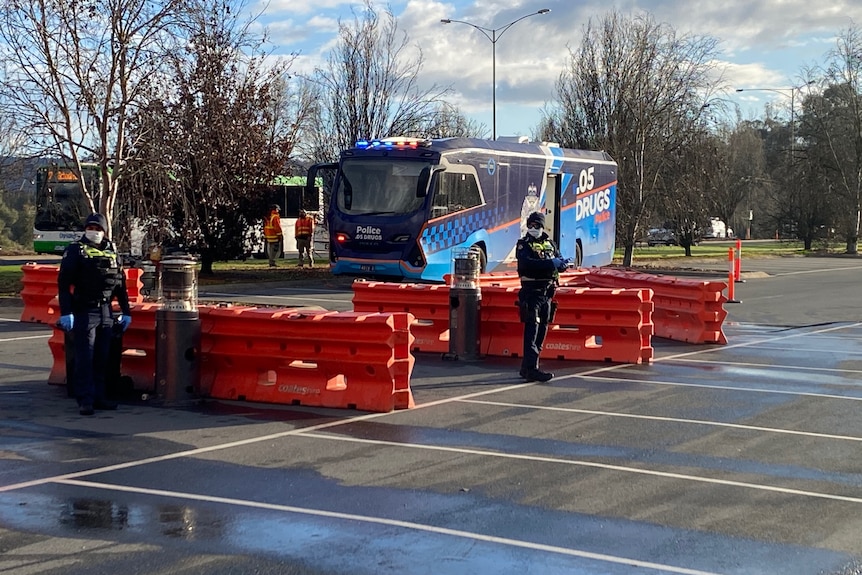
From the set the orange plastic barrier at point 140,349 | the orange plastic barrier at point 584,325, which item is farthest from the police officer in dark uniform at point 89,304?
the orange plastic barrier at point 584,325

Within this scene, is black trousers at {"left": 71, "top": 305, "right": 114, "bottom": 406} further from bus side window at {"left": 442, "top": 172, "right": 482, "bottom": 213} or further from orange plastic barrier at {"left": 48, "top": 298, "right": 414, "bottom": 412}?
bus side window at {"left": 442, "top": 172, "right": 482, "bottom": 213}

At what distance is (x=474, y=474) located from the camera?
699 cm

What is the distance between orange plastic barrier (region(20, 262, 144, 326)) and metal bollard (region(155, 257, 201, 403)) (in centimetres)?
741

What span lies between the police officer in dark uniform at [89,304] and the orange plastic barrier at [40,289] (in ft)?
24.7

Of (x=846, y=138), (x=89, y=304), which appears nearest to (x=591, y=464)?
(x=89, y=304)

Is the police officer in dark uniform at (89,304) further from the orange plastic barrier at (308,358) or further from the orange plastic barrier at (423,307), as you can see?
the orange plastic barrier at (423,307)

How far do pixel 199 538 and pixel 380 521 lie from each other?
42.2 inches

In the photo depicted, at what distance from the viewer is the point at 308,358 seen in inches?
376

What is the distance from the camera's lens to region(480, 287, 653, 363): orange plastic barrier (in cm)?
1234

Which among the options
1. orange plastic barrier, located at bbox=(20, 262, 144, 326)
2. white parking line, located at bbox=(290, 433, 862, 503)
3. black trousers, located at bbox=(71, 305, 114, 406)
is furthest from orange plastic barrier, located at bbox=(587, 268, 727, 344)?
black trousers, located at bbox=(71, 305, 114, 406)

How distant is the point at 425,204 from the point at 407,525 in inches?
633

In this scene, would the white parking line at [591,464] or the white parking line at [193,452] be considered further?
the white parking line at [193,452]

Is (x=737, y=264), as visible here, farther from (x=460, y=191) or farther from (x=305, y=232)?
(x=305, y=232)

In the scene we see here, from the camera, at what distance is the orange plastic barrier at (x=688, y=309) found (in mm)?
14500
